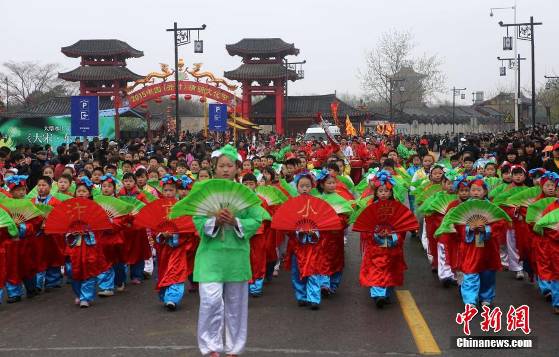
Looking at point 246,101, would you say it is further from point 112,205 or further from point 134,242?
point 112,205

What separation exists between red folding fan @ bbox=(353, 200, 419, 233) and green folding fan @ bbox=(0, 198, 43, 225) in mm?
→ 3862

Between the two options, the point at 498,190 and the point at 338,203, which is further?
the point at 498,190

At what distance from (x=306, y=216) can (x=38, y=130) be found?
60.0ft

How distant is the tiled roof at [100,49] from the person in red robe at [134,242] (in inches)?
1646

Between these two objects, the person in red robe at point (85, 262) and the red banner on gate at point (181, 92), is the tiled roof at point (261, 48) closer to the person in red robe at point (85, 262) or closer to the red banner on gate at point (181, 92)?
the red banner on gate at point (181, 92)

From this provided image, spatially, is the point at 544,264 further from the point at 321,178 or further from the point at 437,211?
the point at 321,178

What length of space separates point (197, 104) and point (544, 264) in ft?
304

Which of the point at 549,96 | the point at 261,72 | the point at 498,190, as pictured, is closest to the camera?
the point at 498,190

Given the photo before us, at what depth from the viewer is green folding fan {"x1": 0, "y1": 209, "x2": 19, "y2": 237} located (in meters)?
8.00

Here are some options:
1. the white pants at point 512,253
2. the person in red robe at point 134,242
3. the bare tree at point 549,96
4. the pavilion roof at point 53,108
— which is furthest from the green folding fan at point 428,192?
the bare tree at point 549,96

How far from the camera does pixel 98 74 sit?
4803cm

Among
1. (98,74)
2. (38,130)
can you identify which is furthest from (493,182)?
(98,74)

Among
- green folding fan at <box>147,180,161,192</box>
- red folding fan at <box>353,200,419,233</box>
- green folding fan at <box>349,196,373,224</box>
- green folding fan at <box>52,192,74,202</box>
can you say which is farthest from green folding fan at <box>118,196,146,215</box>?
red folding fan at <box>353,200,419,233</box>

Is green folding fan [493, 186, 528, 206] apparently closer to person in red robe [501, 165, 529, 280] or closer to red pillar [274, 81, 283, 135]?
person in red robe [501, 165, 529, 280]
